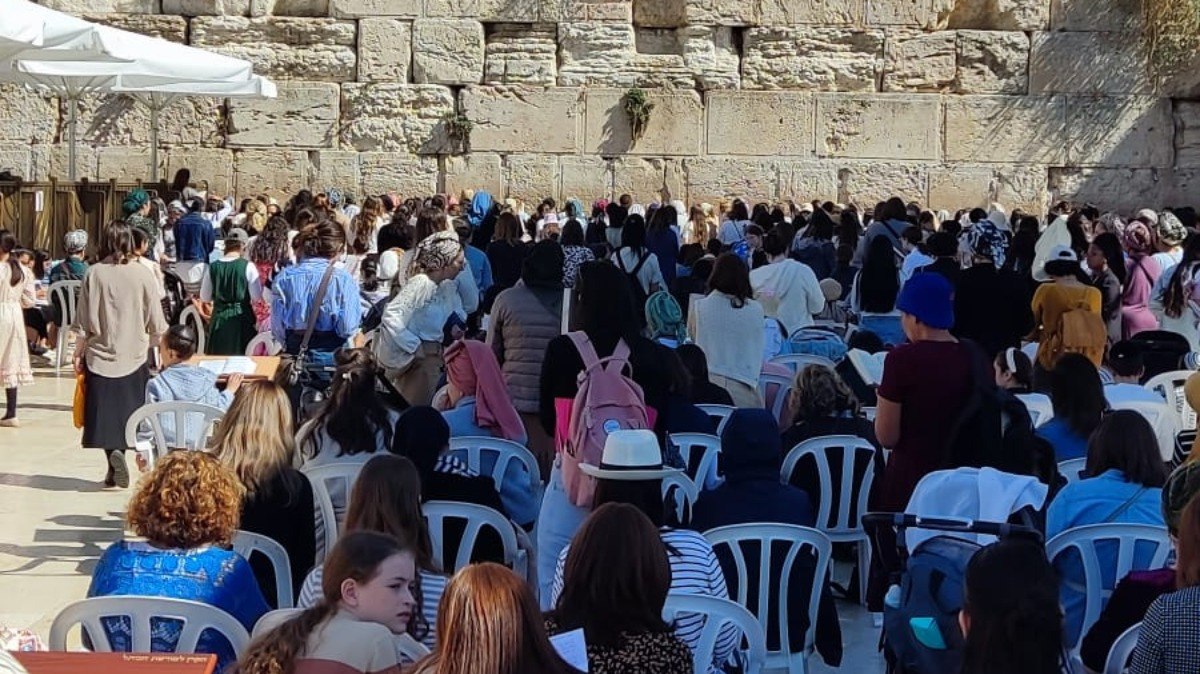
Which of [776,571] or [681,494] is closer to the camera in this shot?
[776,571]

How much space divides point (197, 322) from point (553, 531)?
7.18 m

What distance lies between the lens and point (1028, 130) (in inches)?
765

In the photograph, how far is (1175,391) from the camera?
779 cm

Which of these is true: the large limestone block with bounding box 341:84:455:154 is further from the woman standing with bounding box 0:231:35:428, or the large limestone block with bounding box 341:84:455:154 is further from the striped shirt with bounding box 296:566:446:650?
the striped shirt with bounding box 296:566:446:650

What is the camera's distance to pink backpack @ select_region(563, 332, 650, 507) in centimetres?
538

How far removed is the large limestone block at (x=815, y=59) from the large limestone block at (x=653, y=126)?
2.68 ft

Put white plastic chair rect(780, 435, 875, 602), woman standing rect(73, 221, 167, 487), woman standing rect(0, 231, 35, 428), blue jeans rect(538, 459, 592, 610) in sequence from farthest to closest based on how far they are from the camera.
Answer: woman standing rect(0, 231, 35, 428) < woman standing rect(73, 221, 167, 487) < white plastic chair rect(780, 435, 875, 602) < blue jeans rect(538, 459, 592, 610)

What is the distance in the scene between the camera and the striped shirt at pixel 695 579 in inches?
168

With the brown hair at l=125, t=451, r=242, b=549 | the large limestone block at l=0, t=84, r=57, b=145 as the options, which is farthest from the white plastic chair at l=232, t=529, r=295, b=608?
the large limestone block at l=0, t=84, r=57, b=145

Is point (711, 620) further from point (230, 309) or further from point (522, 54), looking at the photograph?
point (522, 54)

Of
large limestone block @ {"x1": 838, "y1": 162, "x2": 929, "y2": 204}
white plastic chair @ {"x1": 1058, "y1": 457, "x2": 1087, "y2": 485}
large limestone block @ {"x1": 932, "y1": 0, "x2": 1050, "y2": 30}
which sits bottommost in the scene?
white plastic chair @ {"x1": 1058, "y1": 457, "x2": 1087, "y2": 485}

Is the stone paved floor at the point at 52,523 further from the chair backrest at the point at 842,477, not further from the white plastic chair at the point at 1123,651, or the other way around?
the white plastic chair at the point at 1123,651

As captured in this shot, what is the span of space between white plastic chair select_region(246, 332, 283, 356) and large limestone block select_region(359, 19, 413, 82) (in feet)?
35.6

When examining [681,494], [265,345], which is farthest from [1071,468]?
[265,345]
